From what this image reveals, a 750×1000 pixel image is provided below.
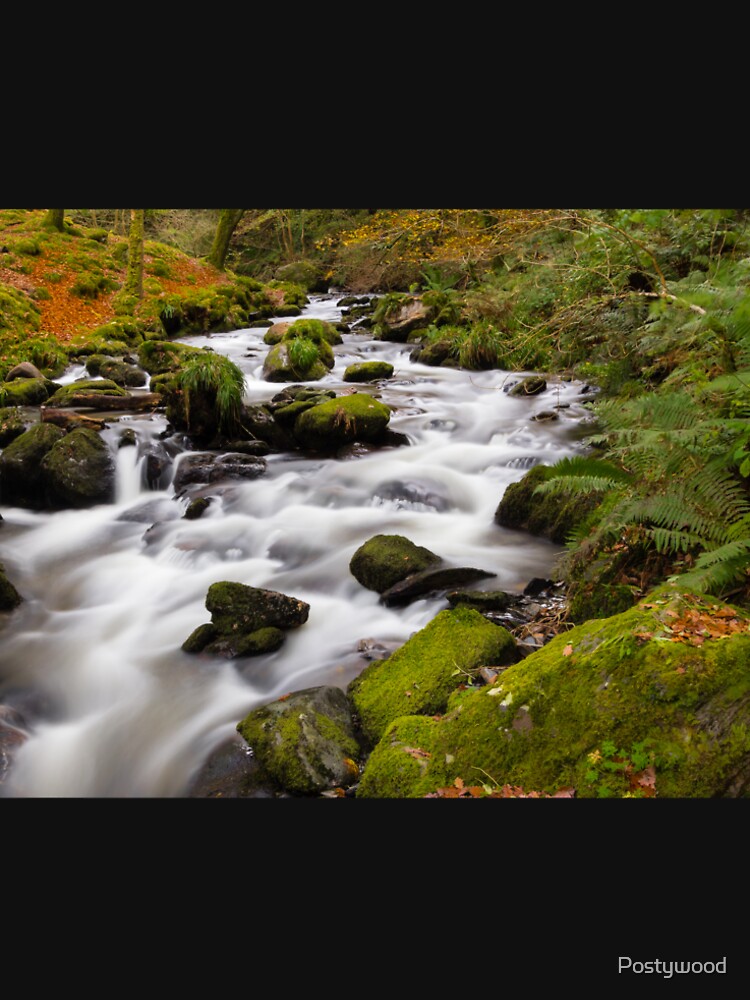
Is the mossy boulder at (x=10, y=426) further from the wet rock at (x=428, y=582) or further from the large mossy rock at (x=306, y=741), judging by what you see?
the large mossy rock at (x=306, y=741)

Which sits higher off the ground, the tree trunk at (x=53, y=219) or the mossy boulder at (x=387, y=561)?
the tree trunk at (x=53, y=219)

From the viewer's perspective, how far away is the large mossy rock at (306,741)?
3256 millimetres

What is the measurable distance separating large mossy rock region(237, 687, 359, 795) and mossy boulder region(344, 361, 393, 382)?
857 centimetres

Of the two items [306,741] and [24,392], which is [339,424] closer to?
[24,392]

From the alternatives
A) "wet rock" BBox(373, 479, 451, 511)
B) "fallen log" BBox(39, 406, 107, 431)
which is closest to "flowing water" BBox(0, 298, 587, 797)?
"wet rock" BBox(373, 479, 451, 511)

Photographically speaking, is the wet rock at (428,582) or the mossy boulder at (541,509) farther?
the mossy boulder at (541,509)

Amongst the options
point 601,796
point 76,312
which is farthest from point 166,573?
point 76,312

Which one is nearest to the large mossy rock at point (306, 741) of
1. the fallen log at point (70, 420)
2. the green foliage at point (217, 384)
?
the green foliage at point (217, 384)

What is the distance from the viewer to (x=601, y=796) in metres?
2.41

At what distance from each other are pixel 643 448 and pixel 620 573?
734mm

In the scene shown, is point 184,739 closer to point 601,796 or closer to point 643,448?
point 601,796

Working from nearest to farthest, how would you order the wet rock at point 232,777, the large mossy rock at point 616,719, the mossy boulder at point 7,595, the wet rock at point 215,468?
the large mossy rock at point 616,719 → the wet rock at point 232,777 → the mossy boulder at point 7,595 → the wet rock at point 215,468

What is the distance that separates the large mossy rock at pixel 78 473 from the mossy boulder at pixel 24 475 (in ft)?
0.30

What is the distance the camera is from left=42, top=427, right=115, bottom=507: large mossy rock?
731 cm
